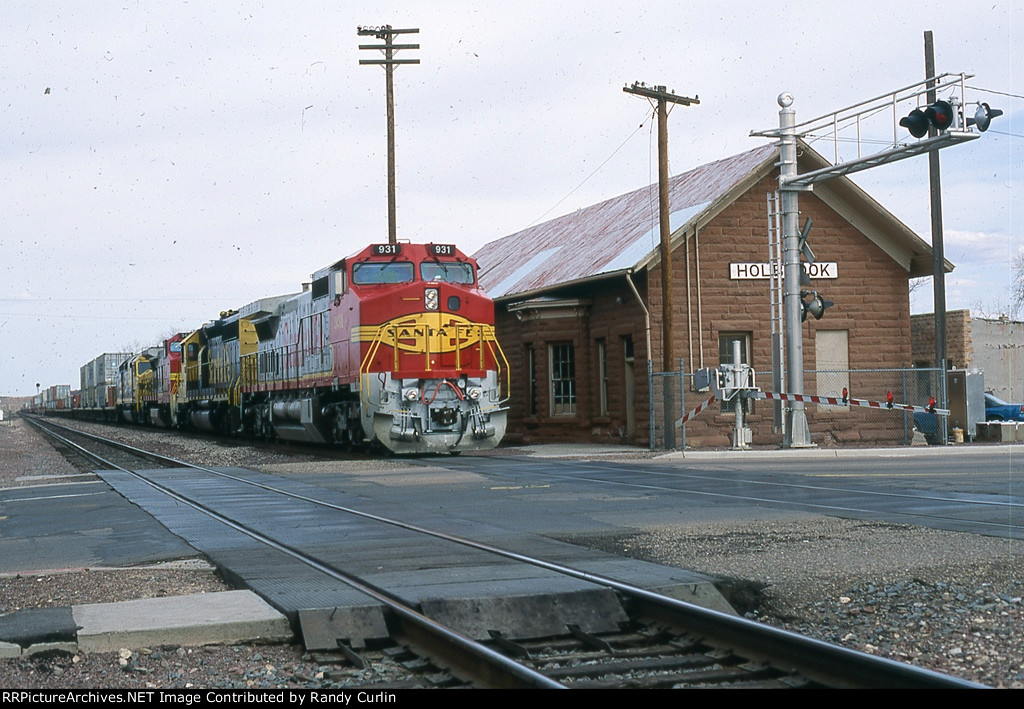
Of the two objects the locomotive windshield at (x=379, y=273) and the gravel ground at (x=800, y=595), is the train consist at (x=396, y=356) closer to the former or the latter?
the locomotive windshield at (x=379, y=273)

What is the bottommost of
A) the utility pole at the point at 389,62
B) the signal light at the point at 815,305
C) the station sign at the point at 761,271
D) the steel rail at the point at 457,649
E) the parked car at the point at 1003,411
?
the steel rail at the point at 457,649

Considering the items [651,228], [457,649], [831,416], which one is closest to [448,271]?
[651,228]

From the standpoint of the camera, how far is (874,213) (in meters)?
29.2

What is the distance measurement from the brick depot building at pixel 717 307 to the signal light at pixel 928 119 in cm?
792

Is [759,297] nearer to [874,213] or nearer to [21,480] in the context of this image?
[874,213]

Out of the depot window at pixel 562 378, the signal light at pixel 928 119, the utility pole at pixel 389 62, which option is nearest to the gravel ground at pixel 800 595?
the signal light at pixel 928 119

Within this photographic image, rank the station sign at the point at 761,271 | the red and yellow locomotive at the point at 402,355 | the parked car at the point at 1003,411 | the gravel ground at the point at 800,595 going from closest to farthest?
the gravel ground at the point at 800,595 → the red and yellow locomotive at the point at 402,355 → the station sign at the point at 761,271 → the parked car at the point at 1003,411

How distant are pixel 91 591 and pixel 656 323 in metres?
21.0

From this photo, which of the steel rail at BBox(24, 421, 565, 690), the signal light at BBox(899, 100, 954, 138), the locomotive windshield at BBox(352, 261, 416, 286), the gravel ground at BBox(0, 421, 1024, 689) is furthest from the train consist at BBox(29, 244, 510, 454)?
the steel rail at BBox(24, 421, 565, 690)

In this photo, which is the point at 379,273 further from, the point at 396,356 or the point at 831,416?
the point at 831,416

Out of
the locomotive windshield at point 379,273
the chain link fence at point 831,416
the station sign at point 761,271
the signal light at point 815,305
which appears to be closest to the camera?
the locomotive windshield at point 379,273

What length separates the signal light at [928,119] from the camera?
62.7ft

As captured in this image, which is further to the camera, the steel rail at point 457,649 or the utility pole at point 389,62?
the utility pole at point 389,62

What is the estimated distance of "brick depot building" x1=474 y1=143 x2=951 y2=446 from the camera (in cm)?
2833
